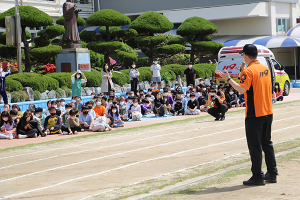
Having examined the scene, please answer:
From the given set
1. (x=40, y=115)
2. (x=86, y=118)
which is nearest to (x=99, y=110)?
(x=86, y=118)

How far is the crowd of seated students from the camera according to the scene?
1375 cm

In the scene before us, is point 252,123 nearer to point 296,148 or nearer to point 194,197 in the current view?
point 194,197

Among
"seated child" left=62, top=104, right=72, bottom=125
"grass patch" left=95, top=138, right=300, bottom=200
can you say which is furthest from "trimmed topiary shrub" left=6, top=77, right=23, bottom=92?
"grass patch" left=95, top=138, right=300, bottom=200

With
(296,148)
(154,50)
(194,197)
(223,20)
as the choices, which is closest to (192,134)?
(296,148)

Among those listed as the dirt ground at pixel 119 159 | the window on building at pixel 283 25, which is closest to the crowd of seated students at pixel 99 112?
the dirt ground at pixel 119 159

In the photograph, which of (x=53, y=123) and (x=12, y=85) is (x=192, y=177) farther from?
(x=12, y=85)

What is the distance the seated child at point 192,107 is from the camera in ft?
60.1

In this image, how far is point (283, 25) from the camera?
132 ft

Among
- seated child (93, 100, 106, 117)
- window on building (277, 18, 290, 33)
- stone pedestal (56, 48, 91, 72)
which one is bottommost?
seated child (93, 100, 106, 117)

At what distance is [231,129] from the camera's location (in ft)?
43.6

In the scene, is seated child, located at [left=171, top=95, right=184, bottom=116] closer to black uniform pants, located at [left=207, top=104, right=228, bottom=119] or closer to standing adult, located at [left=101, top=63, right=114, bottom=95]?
black uniform pants, located at [left=207, top=104, right=228, bottom=119]

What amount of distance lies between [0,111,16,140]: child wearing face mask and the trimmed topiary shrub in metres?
5.52

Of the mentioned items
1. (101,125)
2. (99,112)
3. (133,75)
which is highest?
(133,75)

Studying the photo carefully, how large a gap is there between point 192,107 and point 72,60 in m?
8.20
